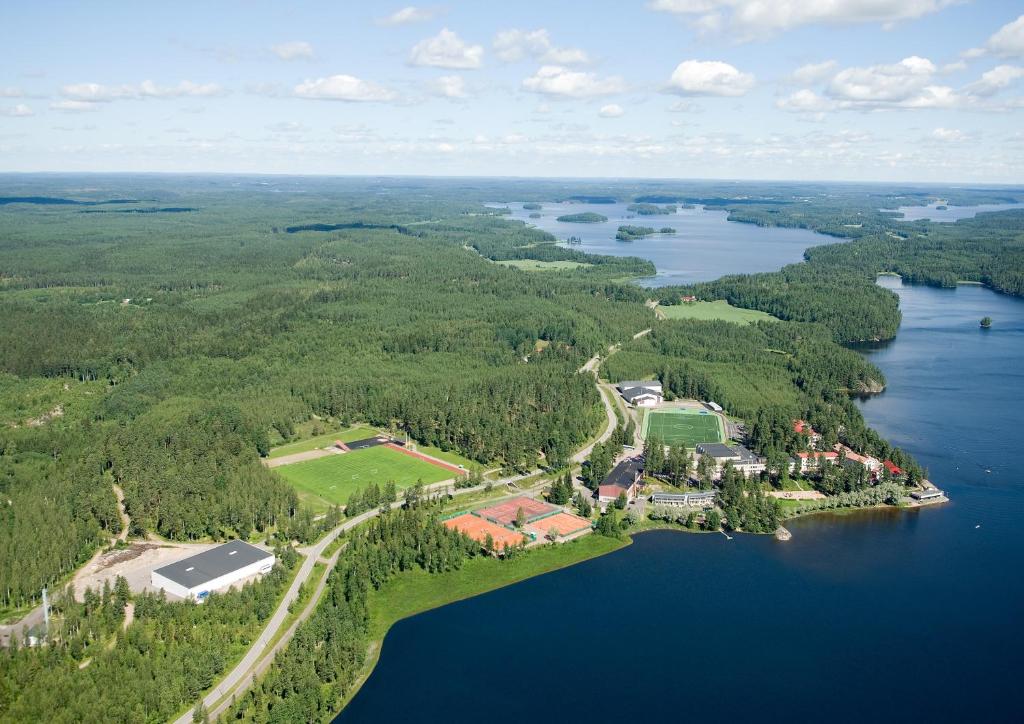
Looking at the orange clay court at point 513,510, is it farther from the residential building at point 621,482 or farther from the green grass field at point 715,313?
the green grass field at point 715,313

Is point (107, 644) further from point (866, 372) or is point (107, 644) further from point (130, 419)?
point (866, 372)

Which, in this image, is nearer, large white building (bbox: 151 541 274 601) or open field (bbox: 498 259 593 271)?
large white building (bbox: 151 541 274 601)

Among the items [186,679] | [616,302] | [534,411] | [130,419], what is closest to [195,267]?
[616,302]

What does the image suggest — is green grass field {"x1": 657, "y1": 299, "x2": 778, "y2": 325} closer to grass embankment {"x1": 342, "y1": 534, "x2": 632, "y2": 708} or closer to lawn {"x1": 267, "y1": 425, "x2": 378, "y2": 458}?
lawn {"x1": 267, "y1": 425, "x2": 378, "y2": 458}

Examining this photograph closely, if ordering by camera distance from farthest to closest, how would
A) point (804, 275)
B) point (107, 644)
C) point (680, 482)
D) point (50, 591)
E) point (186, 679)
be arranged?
point (804, 275), point (680, 482), point (50, 591), point (107, 644), point (186, 679)

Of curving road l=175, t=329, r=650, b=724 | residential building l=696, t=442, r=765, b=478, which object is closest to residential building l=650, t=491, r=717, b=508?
residential building l=696, t=442, r=765, b=478

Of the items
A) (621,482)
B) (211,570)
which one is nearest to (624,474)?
(621,482)

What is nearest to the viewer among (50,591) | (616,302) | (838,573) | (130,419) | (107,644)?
(107,644)

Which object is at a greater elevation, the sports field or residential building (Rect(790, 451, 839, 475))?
residential building (Rect(790, 451, 839, 475))
